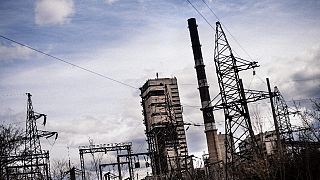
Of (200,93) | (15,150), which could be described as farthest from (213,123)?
(15,150)

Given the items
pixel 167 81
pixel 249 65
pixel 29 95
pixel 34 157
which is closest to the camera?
pixel 249 65

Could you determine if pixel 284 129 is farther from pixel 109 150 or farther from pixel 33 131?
pixel 33 131

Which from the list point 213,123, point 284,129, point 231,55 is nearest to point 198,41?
point 213,123

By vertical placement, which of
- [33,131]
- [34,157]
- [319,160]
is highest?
[33,131]

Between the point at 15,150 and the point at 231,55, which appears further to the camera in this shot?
the point at 15,150

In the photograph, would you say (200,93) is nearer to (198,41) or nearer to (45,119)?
(198,41)

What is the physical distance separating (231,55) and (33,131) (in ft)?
65.5

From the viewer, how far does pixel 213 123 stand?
4041 centimetres

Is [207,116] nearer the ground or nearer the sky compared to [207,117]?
nearer the sky

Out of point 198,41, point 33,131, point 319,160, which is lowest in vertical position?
point 319,160

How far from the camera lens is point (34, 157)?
3253 cm

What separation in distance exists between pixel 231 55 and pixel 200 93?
16.9 metres

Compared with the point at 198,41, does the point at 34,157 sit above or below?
below

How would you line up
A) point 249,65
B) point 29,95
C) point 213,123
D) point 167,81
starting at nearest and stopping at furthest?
point 249,65 → point 29,95 → point 213,123 → point 167,81
